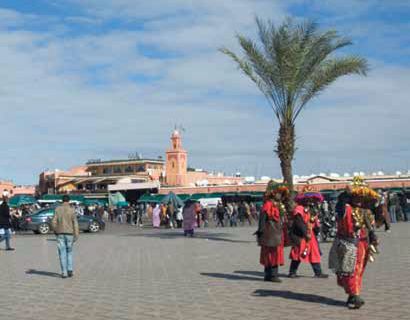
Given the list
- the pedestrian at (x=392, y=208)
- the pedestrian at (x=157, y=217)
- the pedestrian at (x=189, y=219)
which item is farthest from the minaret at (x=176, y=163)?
the pedestrian at (x=189, y=219)

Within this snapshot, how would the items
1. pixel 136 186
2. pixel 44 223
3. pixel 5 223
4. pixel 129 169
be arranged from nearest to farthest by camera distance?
pixel 5 223, pixel 44 223, pixel 136 186, pixel 129 169

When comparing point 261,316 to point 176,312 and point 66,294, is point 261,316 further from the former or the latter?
point 66,294

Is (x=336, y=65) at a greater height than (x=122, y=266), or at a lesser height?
greater

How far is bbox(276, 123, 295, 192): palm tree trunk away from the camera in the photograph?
2122 cm

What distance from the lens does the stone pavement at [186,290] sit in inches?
324

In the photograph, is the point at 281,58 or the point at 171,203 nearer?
the point at 281,58

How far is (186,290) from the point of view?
403 inches

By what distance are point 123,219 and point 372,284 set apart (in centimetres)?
4166

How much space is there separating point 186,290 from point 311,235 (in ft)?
7.97

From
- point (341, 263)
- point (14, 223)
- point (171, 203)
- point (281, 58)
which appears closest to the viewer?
point (341, 263)

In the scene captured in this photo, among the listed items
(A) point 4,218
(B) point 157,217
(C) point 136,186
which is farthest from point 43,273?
(C) point 136,186

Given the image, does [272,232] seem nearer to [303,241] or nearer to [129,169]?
[303,241]

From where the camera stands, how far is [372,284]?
10.3m

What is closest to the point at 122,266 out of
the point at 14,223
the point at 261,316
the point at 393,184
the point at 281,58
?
the point at 261,316
